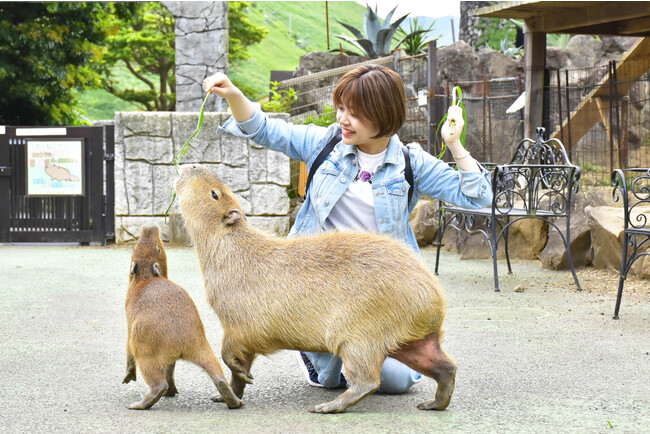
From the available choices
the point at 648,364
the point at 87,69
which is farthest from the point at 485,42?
the point at 648,364

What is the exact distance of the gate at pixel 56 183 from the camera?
9.22 m

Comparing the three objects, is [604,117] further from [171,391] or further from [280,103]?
[171,391]

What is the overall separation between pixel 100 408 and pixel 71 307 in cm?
259

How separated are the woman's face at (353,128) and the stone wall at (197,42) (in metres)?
10.6

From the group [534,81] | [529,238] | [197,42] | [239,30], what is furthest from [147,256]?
[239,30]

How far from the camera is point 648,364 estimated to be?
362cm

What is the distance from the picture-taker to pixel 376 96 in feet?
9.34

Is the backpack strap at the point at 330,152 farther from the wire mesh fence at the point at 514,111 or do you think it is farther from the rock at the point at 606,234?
the wire mesh fence at the point at 514,111

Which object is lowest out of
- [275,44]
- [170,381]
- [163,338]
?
[170,381]

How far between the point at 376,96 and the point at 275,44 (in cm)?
6229

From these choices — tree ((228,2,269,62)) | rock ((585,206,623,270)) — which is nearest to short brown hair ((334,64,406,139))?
rock ((585,206,623,270))

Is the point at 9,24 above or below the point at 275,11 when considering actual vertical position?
below

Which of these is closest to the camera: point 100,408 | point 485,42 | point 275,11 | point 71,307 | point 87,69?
point 100,408

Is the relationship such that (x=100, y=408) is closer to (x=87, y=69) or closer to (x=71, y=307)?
(x=71, y=307)
